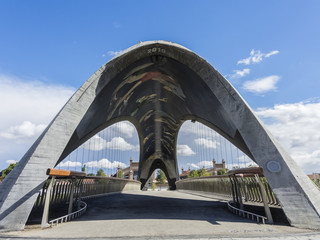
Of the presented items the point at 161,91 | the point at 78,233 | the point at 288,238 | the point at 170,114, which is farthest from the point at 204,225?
the point at 170,114

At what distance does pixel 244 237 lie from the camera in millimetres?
4422

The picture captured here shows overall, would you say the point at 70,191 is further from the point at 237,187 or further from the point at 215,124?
the point at 215,124

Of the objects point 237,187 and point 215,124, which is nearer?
point 237,187

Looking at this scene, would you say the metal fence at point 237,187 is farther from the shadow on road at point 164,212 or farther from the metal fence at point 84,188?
the metal fence at point 84,188

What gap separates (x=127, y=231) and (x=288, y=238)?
393cm

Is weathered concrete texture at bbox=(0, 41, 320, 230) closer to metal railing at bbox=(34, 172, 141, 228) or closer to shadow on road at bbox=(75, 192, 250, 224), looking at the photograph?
metal railing at bbox=(34, 172, 141, 228)

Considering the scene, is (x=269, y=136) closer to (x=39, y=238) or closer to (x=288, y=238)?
(x=288, y=238)

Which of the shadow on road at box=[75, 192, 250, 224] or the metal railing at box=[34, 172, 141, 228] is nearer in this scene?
the metal railing at box=[34, 172, 141, 228]

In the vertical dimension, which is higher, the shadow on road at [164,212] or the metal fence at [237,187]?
the metal fence at [237,187]

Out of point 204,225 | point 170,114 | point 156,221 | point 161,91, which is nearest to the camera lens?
point 204,225

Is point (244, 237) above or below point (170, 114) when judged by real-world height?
below

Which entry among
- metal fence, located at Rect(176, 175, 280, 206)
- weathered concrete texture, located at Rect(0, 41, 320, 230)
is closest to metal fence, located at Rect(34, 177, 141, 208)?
weathered concrete texture, located at Rect(0, 41, 320, 230)

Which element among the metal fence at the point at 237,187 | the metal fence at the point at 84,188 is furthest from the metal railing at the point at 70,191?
the metal fence at the point at 237,187

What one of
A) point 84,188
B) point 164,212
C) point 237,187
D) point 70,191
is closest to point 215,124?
point 237,187
